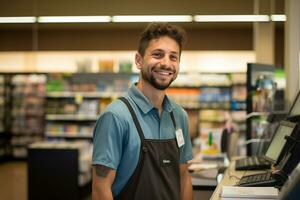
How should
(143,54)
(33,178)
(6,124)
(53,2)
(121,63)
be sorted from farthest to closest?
(6,124) < (121,63) < (53,2) < (33,178) < (143,54)

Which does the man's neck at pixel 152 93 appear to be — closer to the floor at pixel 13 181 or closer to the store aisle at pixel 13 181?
the floor at pixel 13 181

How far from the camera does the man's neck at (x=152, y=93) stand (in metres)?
2.04

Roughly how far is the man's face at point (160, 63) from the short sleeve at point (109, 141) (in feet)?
0.85

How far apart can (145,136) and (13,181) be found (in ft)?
22.6

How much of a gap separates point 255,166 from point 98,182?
1306 mm

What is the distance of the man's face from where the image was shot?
1912 millimetres

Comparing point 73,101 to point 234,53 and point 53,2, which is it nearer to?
point 53,2

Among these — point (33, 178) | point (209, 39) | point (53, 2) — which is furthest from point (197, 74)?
point (33, 178)

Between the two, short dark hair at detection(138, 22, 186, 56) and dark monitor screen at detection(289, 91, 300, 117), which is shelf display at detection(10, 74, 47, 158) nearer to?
dark monitor screen at detection(289, 91, 300, 117)

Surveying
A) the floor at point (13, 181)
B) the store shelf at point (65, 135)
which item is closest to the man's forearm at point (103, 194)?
the floor at point (13, 181)

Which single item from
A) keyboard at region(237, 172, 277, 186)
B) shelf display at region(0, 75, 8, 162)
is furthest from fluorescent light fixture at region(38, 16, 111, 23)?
keyboard at region(237, 172, 277, 186)

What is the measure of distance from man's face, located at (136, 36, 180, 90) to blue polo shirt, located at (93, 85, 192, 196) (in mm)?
121

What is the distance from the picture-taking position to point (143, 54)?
77.8 inches

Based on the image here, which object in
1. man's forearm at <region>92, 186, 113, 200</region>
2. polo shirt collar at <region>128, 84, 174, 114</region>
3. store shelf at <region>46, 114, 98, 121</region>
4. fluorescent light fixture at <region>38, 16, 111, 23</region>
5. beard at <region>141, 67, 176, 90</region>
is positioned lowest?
store shelf at <region>46, 114, 98, 121</region>
